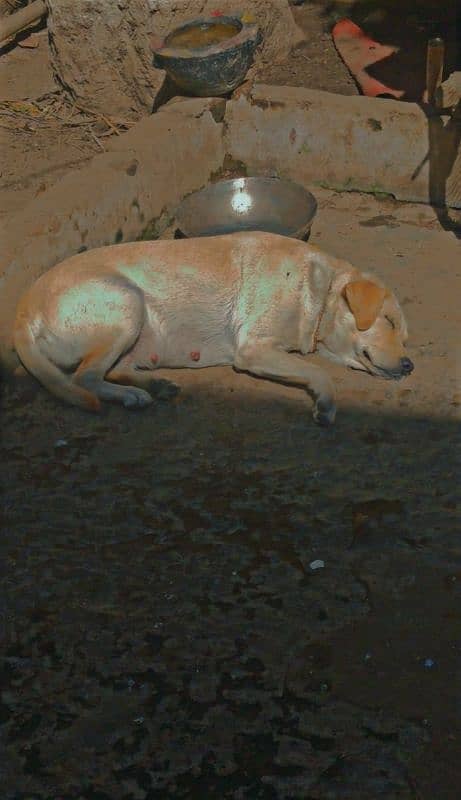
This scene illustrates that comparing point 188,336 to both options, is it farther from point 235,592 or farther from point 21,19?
point 21,19

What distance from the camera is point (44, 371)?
213 inches

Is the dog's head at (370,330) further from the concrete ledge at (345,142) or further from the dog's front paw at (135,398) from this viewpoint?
the concrete ledge at (345,142)

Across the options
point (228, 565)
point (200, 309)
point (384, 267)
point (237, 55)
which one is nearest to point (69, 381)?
point (200, 309)

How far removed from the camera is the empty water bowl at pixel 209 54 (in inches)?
291

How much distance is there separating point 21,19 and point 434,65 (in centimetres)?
542

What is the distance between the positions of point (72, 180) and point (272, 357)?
2.13 metres

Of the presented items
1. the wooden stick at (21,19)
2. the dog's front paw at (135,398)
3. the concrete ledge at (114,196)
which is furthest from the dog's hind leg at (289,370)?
the wooden stick at (21,19)

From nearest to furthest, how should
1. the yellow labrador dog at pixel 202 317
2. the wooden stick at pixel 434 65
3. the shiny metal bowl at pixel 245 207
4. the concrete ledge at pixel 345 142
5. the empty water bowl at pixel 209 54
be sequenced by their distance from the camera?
the yellow labrador dog at pixel 202 317 < the wooden stick at pixel 434 65 < the shiny metal bowl at pixel 245 207 < the concrete ledge at pixel 345 142 < the empty water bowl at pixel 209 54

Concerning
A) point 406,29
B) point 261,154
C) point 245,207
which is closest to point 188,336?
point 245,207

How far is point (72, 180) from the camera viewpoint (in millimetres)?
6648

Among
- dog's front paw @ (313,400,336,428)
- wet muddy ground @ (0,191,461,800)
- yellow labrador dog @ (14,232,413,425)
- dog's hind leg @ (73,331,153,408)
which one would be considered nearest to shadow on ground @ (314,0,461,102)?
yellow labrador dog @ (14,232,413,425)

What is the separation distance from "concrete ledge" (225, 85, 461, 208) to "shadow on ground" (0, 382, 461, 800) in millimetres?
2781

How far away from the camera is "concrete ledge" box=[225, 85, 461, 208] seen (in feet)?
23.9

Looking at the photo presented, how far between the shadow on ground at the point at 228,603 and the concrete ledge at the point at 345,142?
9.12ft
